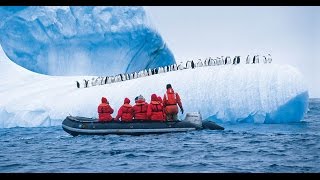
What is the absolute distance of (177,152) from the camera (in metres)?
6.70

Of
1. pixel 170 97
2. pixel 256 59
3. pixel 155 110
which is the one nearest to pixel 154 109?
pixel 155 110

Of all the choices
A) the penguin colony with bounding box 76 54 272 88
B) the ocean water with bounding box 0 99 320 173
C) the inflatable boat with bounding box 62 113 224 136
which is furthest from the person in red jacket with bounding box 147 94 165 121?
the penguin colony with bounding box 76 54 272 88

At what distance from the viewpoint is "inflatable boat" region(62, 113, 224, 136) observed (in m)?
7.46

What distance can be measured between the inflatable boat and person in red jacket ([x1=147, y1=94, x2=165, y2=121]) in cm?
10

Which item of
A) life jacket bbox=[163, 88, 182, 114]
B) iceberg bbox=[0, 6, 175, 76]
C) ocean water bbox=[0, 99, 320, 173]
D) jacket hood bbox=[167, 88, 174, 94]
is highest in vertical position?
iceberg bbox=[0, 6, 175, 76]

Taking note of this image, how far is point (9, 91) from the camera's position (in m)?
7.61

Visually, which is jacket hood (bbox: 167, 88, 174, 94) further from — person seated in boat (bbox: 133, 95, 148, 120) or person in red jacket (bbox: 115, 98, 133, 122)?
person in red jacket (bbox: 115, 98, 133, 122)

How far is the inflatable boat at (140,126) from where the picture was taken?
7465 millimetres

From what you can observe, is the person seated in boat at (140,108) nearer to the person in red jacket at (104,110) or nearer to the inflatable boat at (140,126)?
the inflatable boat at (140,126)

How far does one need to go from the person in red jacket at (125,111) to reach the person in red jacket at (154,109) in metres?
0.24

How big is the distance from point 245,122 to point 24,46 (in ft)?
12.2

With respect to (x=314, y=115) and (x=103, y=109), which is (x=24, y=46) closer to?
(x=103, y=109)

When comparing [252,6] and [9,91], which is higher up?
[252,6]
